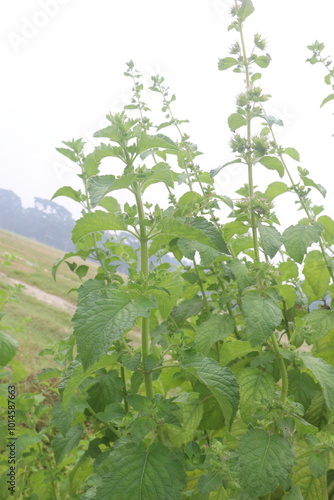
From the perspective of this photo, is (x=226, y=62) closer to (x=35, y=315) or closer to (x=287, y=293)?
(x=287, y=293)

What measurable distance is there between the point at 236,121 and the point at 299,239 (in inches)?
19.5

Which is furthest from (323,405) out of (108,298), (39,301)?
(39,301)

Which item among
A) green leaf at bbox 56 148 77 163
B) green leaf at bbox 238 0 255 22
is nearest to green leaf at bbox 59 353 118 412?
green leaf at bbox 56 148 77 163

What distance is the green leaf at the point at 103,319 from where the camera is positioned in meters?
0.80

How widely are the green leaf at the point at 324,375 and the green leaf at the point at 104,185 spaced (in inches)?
29.1

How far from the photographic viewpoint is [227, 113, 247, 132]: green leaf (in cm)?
141

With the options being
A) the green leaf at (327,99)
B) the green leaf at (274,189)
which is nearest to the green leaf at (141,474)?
the green leaf at (274,189)

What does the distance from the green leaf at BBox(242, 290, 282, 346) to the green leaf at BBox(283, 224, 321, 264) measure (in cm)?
31

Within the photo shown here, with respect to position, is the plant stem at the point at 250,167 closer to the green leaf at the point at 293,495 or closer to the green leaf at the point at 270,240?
the green leaf at the point at 270,240

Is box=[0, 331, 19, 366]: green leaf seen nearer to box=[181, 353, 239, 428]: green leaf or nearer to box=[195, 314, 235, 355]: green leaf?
box=[195, 314, 235, 355]: green leaf

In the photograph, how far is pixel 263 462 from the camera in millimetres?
Result: 1000

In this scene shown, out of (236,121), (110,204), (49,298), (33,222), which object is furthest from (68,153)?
(33,222)

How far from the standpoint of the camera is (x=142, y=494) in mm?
952

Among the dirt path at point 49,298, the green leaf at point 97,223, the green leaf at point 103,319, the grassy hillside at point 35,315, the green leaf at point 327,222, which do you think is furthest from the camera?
the dirt path at point 49,298
